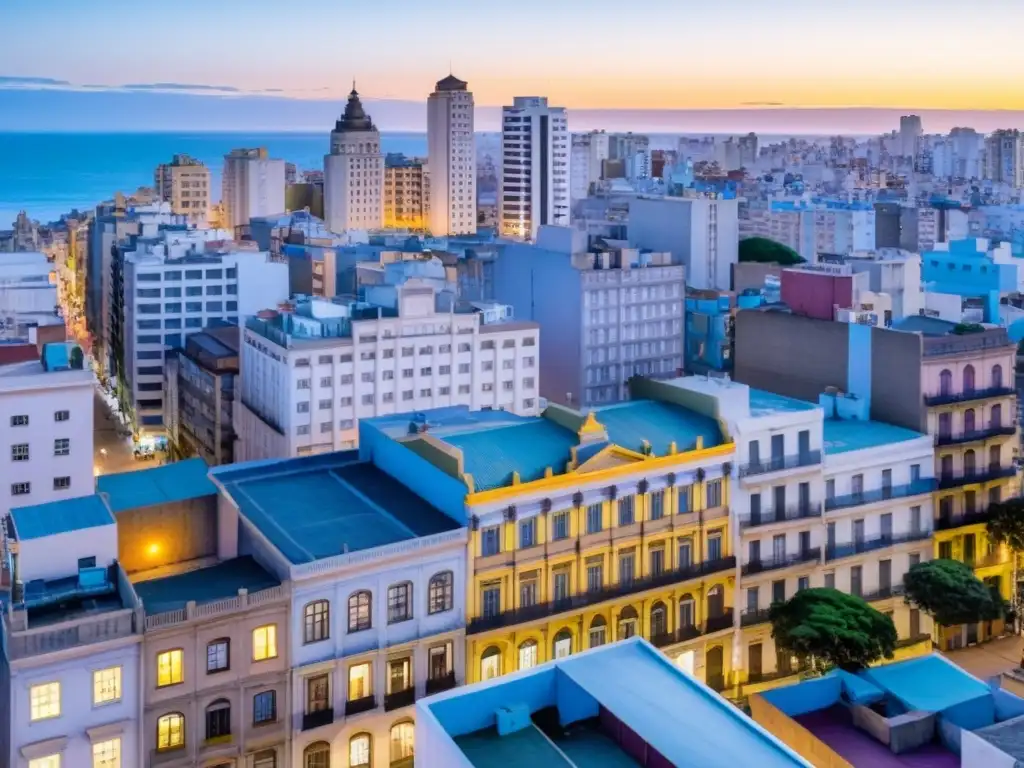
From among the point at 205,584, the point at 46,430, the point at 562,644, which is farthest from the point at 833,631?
the point at 46,430

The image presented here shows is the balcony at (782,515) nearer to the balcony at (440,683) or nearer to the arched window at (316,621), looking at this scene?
the balcony at (440,683)

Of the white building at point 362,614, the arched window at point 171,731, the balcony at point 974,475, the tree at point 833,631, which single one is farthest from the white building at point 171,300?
the tree at point 833,631

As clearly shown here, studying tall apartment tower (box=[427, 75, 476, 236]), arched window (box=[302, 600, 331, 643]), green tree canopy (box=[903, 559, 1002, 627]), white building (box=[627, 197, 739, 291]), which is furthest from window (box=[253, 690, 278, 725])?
tall apartment tower (box=[427, 75, 476, 236])

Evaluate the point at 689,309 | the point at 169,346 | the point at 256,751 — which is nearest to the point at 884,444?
the point at 256,751

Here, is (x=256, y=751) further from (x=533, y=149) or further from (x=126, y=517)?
(x=533, y=149)

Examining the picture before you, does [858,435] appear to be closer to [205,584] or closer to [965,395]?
[965,395]

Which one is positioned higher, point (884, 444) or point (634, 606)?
point (884, 444)
